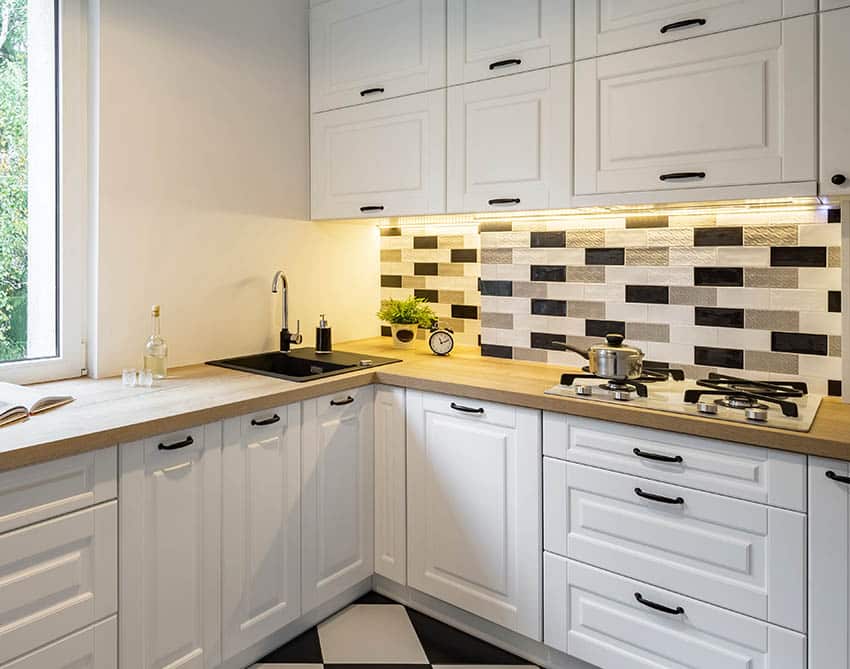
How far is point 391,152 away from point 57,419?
5.13 feet

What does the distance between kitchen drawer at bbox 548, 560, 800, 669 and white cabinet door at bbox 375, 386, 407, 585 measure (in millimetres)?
674

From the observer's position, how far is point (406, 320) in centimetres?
294

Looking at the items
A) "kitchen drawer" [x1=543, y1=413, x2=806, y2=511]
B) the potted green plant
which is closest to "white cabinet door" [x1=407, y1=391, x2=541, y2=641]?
"kitchen drawer" [x1=543, y1=413, x2=806, y2=511]

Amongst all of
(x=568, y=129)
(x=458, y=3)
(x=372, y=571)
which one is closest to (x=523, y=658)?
(x=372, y=571)

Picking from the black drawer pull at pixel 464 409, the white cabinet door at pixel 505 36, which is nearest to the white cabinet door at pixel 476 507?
the black drawer pull at pixel 464 409

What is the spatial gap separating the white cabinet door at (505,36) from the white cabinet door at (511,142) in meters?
0.04

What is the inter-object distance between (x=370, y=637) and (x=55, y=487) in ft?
4.02

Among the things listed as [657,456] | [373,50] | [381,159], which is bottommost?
[657,456]

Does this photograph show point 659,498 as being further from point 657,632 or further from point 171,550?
point 171,550

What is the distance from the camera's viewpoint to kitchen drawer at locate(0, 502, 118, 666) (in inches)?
56.5

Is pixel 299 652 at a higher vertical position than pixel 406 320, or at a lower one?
lower

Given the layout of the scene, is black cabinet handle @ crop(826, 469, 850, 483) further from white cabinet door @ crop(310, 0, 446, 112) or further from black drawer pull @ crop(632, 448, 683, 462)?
white cabinet door @ crop(310, 0, 446, 112)

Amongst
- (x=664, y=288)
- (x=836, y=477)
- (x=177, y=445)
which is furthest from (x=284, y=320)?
(x=836, y=477)

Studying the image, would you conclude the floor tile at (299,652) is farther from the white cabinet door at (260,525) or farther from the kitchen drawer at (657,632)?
the kitchen drawer at (657,632)
